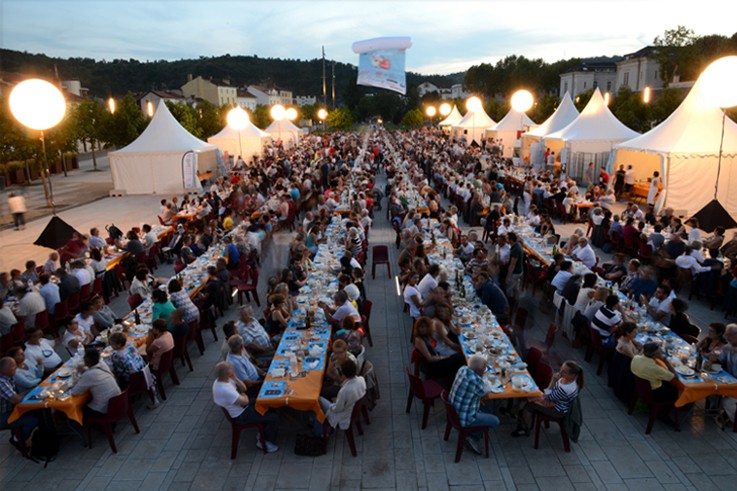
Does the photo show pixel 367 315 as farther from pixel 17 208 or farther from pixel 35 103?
pixel 17 208

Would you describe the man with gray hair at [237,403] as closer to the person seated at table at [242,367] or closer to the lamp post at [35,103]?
the person seated at table at [242,367]

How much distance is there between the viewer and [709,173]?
1608cm

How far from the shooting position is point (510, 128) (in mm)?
34781

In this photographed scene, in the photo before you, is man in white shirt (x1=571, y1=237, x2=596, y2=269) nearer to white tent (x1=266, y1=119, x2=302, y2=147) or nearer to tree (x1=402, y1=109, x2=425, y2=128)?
white tent (x1=266, y1=119, x2=302, y2=147)

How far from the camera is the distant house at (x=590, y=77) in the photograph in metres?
76.6

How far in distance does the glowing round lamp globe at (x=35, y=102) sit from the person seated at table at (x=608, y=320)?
949cm

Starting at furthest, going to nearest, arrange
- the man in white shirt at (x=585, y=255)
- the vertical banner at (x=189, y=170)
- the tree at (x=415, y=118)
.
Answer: the tree at (x=415, y=118) < the vertical banner at (x=189, y=170) < the man in white shirt at (x=585, y=255)

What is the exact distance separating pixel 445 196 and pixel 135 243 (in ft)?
44.2

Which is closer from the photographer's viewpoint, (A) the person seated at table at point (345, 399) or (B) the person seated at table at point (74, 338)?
(A) the person seated at table at point (345, 399)

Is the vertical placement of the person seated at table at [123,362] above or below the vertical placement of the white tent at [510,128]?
below

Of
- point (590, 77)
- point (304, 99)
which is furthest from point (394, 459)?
point (304, 99)

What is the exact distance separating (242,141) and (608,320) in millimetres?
29545

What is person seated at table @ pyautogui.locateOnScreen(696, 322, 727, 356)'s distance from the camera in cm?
627

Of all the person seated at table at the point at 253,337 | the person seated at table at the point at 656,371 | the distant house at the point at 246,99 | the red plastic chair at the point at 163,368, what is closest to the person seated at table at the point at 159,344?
the red plastic chair at the point at 163,368
